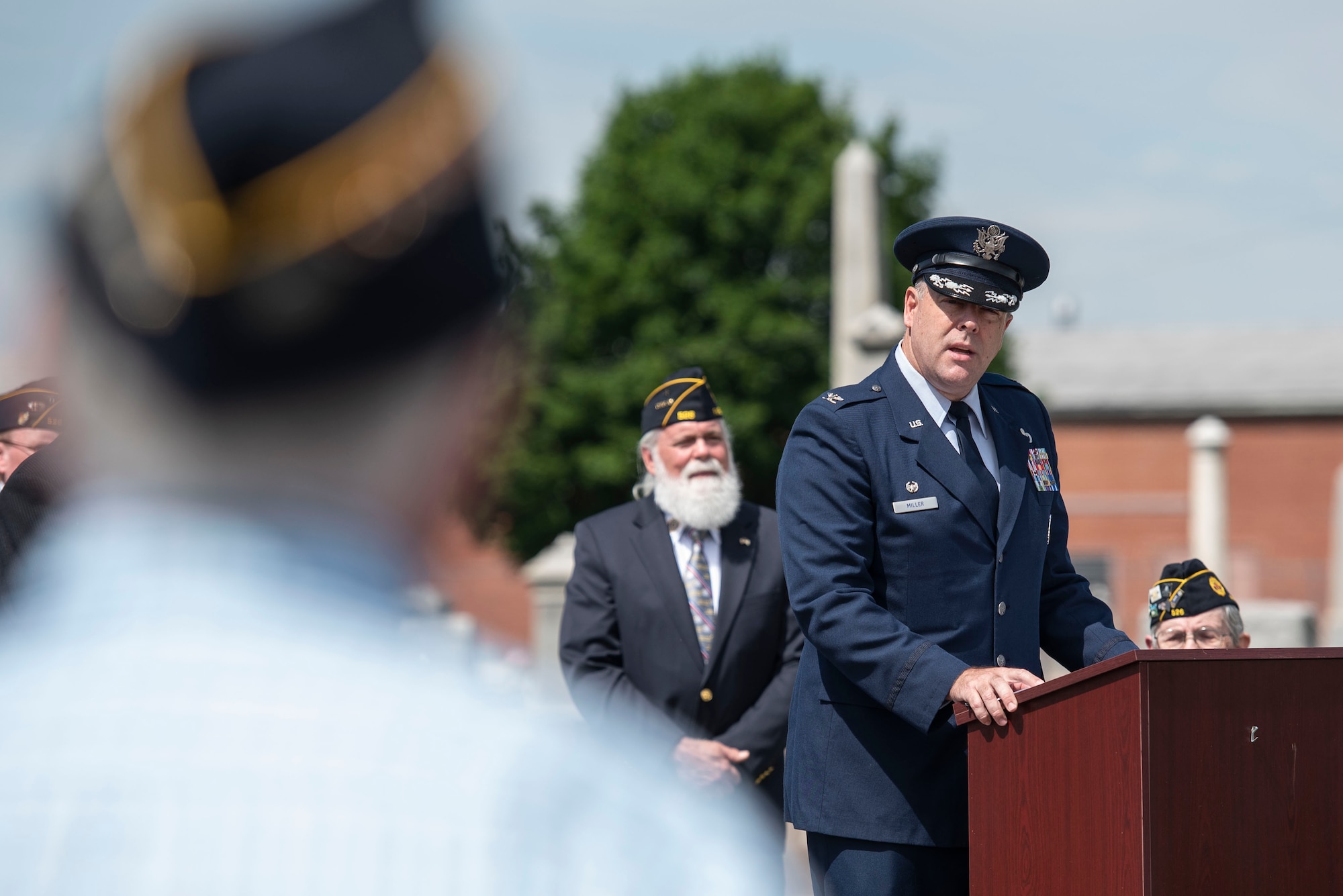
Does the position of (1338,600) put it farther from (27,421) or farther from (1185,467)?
Answer: (27,421)

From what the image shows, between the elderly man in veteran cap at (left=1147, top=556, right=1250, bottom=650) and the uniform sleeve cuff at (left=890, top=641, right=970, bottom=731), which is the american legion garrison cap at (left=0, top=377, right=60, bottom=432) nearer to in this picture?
the uniform sleeve cuff at (left=890, top=641, right=970, bottom=731)

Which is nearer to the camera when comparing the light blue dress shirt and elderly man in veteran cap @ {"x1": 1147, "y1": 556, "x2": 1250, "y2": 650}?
the light blue dress shirt

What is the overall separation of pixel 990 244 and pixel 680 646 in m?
2.02

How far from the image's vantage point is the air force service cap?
2.59 metres

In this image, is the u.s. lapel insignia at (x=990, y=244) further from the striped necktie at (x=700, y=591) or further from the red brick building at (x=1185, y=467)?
the red brick building at (x=1185, y=467)

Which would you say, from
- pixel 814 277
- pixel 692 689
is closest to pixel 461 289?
pixel 692 689

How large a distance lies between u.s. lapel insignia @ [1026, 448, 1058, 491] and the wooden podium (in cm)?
68

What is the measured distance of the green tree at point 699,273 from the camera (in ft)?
79.7

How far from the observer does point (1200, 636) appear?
3.99 meters

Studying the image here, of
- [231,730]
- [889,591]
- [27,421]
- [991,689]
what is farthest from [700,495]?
[231,730]

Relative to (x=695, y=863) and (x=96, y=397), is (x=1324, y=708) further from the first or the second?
(x=96, y=397)

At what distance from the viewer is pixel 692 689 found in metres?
4.29

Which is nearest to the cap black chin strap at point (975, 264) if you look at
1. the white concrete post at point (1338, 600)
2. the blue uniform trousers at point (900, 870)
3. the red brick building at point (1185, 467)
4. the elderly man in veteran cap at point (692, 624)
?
the blue uniform trousers at point (900, 870)

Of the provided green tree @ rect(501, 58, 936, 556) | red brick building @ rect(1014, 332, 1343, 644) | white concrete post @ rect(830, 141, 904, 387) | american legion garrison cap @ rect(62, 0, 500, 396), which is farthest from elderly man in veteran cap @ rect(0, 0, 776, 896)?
red brick building @ rect(1014, 332, 1343, 644)
